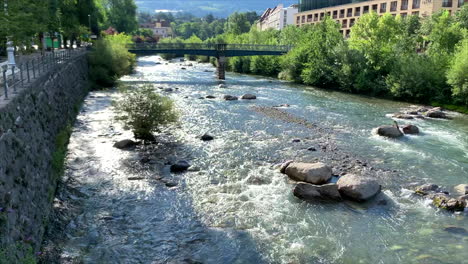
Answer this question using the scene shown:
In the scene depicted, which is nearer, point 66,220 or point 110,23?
point 66,220

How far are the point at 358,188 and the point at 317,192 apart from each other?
1.65 metres

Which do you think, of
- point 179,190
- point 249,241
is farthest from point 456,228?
point 179,190

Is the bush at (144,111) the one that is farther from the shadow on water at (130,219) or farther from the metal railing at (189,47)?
the metal railing at (189,47)

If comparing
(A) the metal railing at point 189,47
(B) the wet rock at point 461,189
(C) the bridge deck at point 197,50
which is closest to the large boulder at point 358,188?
(B) the wet rock at point 461,189

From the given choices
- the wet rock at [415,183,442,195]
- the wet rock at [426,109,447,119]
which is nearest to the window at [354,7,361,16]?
the wet rock at [426,109,447,119]

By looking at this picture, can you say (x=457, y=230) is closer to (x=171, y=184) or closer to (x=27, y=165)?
(x=171, y=184)

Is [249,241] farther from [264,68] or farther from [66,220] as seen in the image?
[264,68]

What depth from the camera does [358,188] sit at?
52.7 feet

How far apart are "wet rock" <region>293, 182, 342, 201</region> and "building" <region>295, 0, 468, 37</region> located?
62924 mm

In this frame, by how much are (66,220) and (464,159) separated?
20.0 meters

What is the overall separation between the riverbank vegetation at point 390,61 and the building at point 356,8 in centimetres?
543

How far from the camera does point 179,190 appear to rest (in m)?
17.0

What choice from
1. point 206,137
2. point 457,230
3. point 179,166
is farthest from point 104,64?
point 457,230

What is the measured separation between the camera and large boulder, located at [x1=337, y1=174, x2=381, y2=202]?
16.0 meters
